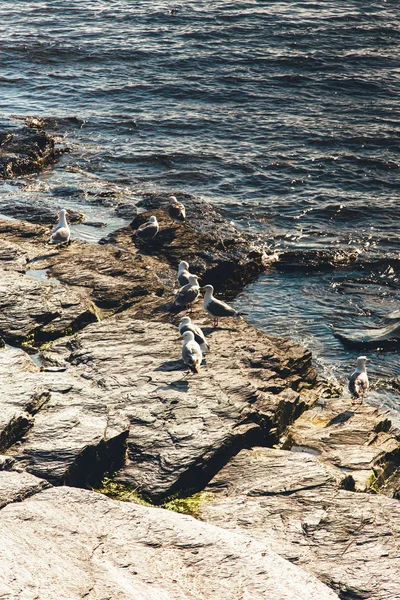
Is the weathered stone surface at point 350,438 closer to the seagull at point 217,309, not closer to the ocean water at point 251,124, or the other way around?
the ocean water at point 251,124

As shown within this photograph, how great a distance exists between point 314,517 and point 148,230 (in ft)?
Result: 40.7

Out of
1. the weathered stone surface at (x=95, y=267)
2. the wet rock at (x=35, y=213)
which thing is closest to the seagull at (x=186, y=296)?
the weathered stone surface at (x=95, y=267)

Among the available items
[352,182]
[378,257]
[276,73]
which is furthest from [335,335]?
[276,73]

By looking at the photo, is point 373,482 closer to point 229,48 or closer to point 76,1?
point 229,48

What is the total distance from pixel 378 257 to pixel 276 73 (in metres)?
18.3

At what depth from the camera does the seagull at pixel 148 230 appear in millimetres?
22172

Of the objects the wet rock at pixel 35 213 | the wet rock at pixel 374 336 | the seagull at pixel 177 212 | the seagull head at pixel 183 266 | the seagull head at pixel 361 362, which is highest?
the seagull at pixel 177 212

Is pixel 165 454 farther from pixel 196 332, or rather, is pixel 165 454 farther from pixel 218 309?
pixel 218 309

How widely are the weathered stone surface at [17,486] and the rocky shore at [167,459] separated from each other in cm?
2

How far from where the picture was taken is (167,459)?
1195 centimetres

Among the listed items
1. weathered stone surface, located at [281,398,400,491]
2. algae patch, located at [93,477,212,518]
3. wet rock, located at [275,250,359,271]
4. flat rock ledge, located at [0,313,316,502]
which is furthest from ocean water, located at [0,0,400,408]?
algae patch, located at [93,477,212,518]

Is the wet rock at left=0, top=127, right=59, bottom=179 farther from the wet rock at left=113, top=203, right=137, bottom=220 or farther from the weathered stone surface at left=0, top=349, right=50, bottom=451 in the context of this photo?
the weathered stone surface at left=0, top=349, right=50, bottom=451

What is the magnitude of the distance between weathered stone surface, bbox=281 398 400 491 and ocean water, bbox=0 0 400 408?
5.33 ft

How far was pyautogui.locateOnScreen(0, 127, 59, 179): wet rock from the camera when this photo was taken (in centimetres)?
2930
